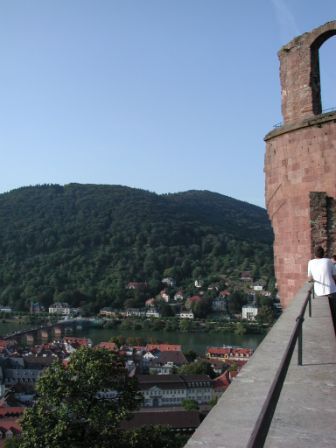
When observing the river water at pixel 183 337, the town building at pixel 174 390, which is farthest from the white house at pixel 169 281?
the town building at pixel 174 390

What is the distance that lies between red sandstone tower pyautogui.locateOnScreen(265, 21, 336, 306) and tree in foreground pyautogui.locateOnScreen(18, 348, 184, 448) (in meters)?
5.05

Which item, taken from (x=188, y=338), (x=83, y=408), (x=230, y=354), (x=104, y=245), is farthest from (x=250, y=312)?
(x=83, y=408)

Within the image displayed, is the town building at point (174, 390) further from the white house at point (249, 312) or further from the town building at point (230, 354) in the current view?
the white house at point (249, 312)

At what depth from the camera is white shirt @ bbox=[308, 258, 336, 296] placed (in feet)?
16.1

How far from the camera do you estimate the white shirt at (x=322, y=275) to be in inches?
193

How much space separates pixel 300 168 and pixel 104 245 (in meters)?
123

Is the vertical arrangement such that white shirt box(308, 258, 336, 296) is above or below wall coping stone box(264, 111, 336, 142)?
below

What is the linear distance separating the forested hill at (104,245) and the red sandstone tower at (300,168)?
9866cm

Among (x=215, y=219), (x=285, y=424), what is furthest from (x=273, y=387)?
(x=215, y=219)

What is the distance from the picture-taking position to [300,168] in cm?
758

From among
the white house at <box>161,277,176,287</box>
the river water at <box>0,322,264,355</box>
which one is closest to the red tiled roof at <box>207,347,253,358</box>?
the river water at <box>0,322,264,355</box>

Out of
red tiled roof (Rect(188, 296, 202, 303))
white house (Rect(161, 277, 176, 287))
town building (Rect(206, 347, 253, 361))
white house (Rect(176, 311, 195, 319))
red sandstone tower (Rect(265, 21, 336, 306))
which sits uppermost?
red sandstone tower (Rect(265, 21, 336, 306))

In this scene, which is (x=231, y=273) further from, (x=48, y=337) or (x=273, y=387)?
(x=273, y=387)

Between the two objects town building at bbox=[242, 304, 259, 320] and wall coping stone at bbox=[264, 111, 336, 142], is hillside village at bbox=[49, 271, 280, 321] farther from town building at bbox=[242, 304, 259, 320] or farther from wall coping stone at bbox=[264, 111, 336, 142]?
wall coping stone at bbox=[264, 111, 336, 142]
